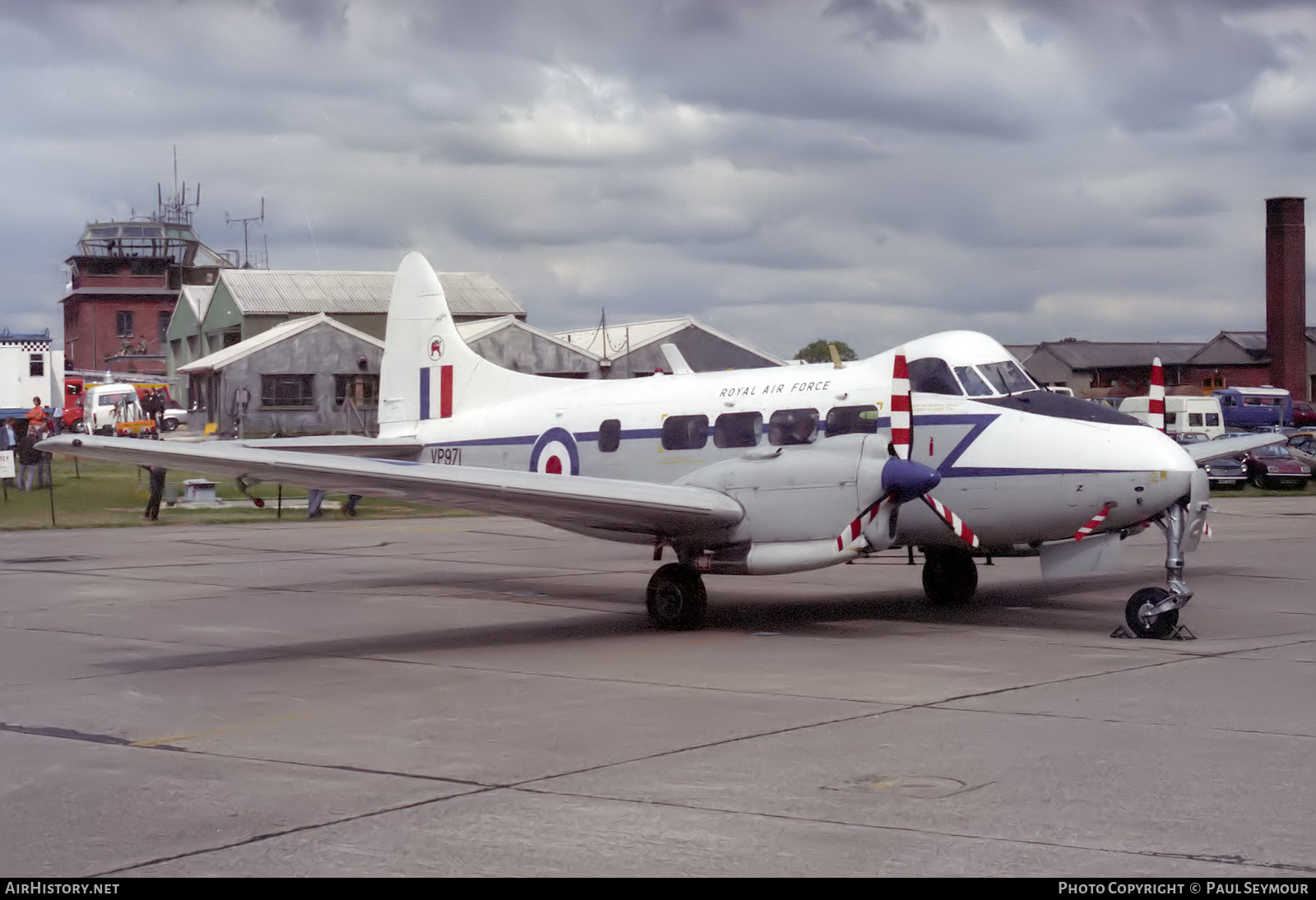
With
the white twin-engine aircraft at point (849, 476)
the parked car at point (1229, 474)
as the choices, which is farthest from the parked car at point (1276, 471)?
the white twin-engine aircraft at point (849, 476)

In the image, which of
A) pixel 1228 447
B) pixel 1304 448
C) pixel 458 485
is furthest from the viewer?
pixel 1304 448

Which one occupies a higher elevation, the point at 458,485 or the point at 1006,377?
the point at 1006,377

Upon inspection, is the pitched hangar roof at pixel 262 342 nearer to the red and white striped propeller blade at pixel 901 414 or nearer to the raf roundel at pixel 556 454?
the raf roundel at pixel 556 454

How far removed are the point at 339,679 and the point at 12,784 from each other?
12.8ft

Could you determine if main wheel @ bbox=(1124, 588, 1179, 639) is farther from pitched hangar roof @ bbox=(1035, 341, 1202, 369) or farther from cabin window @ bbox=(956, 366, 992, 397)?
pitched hangar roof @ bbox=(1035, 341, 1202, 369)

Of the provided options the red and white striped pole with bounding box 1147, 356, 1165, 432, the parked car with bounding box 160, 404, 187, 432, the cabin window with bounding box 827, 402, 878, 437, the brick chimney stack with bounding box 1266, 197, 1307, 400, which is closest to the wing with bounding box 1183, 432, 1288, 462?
the red and white striped pole with bounding box 1147, 356, 1165, 432

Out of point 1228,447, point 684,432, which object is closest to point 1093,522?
point 684,432

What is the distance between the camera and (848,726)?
372 inches

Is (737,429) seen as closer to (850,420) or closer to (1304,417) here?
(850,420)

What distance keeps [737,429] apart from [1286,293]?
81636mm

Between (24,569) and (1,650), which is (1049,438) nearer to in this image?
(1,650)

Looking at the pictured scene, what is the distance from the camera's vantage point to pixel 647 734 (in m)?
9.30

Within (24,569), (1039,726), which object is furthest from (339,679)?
(24,569)

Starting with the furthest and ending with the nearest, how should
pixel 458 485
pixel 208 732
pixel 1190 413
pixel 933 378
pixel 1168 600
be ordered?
pixel 1190 413 < pixel 933 378 < pixel 458 485 < pixel 1168 600 < pixel 208 732
